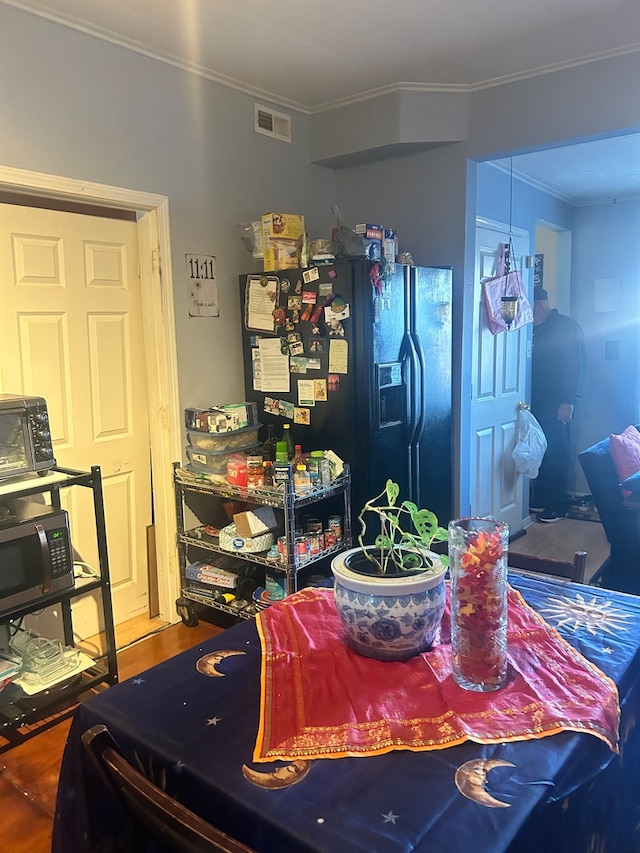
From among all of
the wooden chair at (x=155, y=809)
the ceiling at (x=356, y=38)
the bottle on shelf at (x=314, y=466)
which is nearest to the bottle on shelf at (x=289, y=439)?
the bottle on shelf at (x=314, y=466)

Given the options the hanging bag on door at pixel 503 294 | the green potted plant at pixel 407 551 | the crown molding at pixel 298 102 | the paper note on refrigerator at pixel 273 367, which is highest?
the crown molding at pixel 298 102

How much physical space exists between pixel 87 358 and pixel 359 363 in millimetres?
1189

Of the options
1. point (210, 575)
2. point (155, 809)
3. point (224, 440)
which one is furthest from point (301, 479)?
point (155, 809)

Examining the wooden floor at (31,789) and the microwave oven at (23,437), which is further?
the microwave oven at (23,437)

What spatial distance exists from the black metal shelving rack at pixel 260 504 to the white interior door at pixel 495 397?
113cm

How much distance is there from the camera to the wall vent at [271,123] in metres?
3.37

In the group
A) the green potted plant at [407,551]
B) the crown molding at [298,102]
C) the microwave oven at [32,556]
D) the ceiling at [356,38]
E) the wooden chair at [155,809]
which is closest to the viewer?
the wooden chair at [155,809]

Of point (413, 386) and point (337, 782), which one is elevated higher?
point (413, 386)

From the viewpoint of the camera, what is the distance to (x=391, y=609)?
52.3 inches

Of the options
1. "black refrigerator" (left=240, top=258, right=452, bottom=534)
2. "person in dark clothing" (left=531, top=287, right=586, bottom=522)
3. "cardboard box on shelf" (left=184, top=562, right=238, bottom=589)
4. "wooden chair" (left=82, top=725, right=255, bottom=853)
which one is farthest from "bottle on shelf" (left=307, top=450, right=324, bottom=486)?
"person in dark clothing" (left=531, top=287, right=586, bottom=522)

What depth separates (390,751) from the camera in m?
1.10

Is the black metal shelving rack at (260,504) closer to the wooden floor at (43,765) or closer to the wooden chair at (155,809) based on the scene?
the wooden floor at (43,765)

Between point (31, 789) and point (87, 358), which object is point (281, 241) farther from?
point (31, 789)

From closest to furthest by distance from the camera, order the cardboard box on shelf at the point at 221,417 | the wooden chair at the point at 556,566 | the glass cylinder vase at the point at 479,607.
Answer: the glass cylinder vase at the point at 479,607 < the wooden chair at the point at 556,566 < the cardboard box on shelf at the point at 221,417
